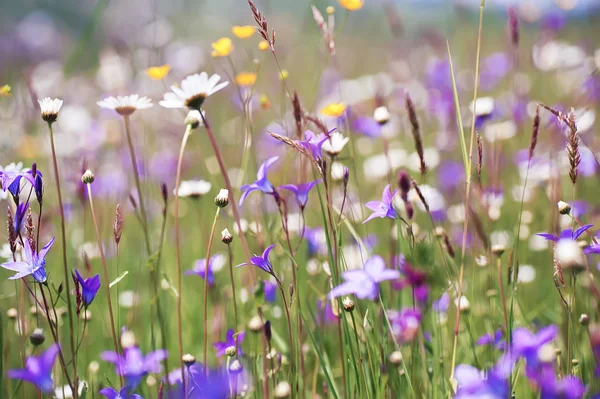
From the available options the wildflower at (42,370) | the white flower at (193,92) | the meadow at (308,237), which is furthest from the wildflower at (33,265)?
the white flower at (193,92)

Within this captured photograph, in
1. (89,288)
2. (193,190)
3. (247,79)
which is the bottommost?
(89,288)

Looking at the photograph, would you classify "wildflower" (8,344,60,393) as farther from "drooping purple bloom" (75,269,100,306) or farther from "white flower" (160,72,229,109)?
"white flower" (160,72,229,109)

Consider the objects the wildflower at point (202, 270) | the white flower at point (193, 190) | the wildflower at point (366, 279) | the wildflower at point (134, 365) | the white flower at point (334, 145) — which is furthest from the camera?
the white flower at point (193, 190)

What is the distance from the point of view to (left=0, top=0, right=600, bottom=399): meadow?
89cm

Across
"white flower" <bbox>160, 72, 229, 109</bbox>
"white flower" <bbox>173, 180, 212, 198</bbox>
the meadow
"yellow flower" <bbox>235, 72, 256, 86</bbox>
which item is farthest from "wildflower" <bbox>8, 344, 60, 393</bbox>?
"yellow flower" <bbox>235, 72, 256, 86</bbox>

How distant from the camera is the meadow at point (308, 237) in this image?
34.9 inches

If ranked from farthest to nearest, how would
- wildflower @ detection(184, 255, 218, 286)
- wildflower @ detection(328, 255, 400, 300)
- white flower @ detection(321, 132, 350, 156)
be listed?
wildflower @ detection(184, 255, 218, 286), white flower @ detection(321, 132, 350, 156), wildflower @ detection(328, 255, 400, 300)

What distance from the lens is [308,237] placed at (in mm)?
1462

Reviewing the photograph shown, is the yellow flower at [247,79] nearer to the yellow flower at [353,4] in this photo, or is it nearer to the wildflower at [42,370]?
the yellow flower at [353,4]

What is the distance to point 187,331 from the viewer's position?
154cm

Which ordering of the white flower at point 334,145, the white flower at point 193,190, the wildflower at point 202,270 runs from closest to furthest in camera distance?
the white flower at point 334,145 < the wildflower at point 202,270 < the white flower at point 193,190

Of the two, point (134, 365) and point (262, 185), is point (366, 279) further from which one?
point (134, 365)

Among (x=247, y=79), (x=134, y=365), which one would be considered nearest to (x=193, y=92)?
(x=134, y=365)

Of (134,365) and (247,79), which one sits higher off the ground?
(247,79)
